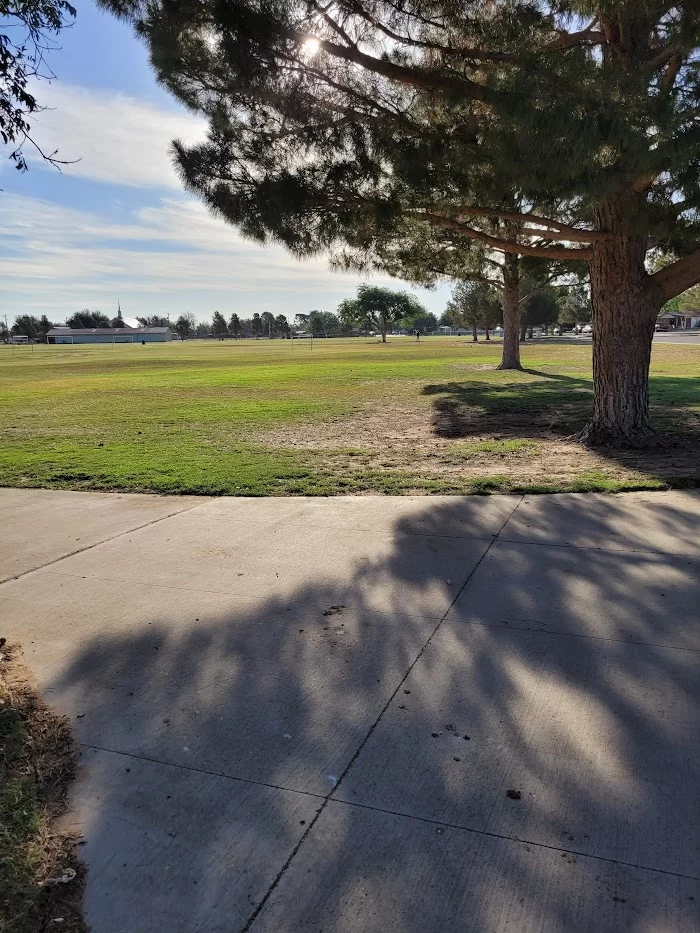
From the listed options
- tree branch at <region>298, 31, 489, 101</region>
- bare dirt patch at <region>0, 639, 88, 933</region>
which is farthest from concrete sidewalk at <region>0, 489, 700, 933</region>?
A: tree branch at <region>298, 31, 489, 101</region>

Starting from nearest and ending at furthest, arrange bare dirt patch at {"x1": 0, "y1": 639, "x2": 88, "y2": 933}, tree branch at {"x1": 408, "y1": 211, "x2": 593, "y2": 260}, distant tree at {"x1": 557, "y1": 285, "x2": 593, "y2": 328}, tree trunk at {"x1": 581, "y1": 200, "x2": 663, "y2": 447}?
1. bare dirt patch at {"x1": 0, "y1": 639, "x2": 88, "y2": 933}
2. tree trunk at {"x1": 581, "y1": 200, "x2": 663, "y2": 447}
3. tree branch at {"x1": 408, "y1": 211, "x2": 593, "y2": 260}
4. distant tree at {"x1": 557, "y1": 285, "x2": 593, "y2": 328}

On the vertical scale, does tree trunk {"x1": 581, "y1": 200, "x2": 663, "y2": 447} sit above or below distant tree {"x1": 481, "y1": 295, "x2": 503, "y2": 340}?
below

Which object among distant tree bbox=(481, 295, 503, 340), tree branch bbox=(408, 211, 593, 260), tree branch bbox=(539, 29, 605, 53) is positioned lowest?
tree branch bbox=(408, 211, 593, 260)

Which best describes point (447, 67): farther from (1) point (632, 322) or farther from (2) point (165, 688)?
(2) point (165, 688)

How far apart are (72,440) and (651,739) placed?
1039 cm

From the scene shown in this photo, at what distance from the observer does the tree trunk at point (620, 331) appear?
28.2 ft

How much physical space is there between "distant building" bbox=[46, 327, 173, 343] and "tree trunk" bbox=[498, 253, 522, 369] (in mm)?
119194

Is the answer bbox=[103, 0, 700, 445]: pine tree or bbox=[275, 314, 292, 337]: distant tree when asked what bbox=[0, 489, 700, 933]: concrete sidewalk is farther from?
bbox=[275, 314, 292, 337]: distant tree

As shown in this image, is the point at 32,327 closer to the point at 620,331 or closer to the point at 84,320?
the point at 84,320

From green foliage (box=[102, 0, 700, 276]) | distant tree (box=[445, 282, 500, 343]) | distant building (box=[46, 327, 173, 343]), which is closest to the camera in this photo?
green foliage (box=[102, 0, 700, 276])

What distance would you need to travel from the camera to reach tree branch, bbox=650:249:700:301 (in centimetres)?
832

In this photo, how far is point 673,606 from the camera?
3.83 meters

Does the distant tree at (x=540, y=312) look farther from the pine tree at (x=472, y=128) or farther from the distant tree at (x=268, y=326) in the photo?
the distant tree at (x=268, y=326)

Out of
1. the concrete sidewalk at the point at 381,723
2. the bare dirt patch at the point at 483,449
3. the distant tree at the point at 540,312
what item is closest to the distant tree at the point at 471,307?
the distant tree at the point at 540,312
